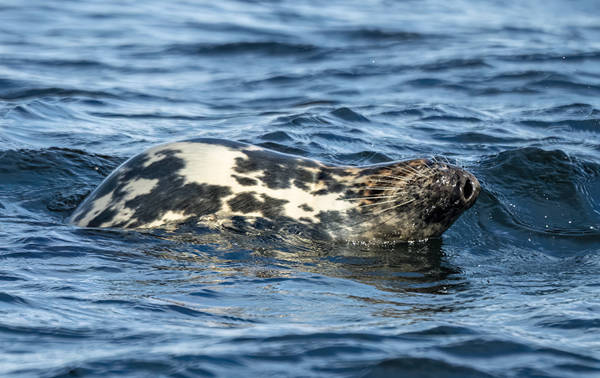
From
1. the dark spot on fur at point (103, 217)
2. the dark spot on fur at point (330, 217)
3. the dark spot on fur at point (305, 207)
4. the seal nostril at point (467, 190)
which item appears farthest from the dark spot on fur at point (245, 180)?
the seal nostril at point (467, 190)

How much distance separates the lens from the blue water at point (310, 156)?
→ 440 centimetres

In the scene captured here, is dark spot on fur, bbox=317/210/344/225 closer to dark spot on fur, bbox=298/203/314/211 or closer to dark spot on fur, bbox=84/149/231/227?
dark spot on fur, bbox=298/203/314/211

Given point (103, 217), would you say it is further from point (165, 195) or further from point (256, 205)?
point (256, 205)

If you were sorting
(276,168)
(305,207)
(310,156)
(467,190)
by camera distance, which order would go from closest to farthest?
(467,190) → (305,207) → (276,168) → (310,156)

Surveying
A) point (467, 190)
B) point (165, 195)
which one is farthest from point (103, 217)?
point (467, 190)

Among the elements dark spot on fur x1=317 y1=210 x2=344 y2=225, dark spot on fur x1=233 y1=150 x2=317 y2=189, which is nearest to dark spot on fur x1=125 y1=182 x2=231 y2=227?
dark spot on fur x1=233 y1=150 x2=317 y2=189

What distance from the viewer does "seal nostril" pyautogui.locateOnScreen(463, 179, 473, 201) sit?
6514 mm

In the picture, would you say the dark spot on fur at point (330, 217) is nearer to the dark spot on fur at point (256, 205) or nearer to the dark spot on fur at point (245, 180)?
the dark spot on fur at point (256, 205)

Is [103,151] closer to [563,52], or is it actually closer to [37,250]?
[37,250]

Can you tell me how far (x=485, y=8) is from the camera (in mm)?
21766

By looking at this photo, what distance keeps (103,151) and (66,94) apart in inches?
129

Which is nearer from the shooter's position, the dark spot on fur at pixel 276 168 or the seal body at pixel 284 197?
the seal body at pixel 284 197

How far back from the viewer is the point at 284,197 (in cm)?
664

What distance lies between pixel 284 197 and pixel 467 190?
121cm
